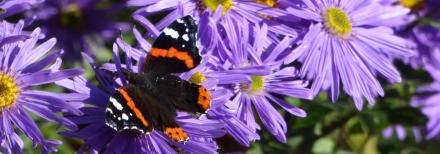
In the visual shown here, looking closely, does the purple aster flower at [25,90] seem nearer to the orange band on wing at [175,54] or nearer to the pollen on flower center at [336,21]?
the orange band on wing at [175,54]

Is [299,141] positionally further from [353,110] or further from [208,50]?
[208,50]

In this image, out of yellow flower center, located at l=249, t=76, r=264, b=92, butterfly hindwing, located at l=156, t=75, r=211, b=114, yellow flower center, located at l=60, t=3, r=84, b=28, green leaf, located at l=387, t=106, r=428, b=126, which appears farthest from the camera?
yellow flower center, located at l=60, t=3, r=84, b=28

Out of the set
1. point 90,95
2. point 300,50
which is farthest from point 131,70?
point 300,50

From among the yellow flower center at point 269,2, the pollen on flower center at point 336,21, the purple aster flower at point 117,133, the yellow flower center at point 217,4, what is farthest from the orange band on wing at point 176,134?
the pollen on flower center at point 336,21

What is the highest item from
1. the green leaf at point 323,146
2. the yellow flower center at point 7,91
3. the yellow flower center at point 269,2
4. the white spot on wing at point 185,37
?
the yellow flower center at point 269,2

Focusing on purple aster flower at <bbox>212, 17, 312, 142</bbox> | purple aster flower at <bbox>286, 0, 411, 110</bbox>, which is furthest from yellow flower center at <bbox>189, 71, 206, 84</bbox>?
purple aster flower at <bbox>286, 0, 411, 110</bbox>

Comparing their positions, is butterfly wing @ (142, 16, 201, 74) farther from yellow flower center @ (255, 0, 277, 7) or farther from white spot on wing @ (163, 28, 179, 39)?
yellow flower center @ (255, 0, 277, 7)

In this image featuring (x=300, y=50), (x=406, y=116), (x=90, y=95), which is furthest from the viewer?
(x=406, y=116)
